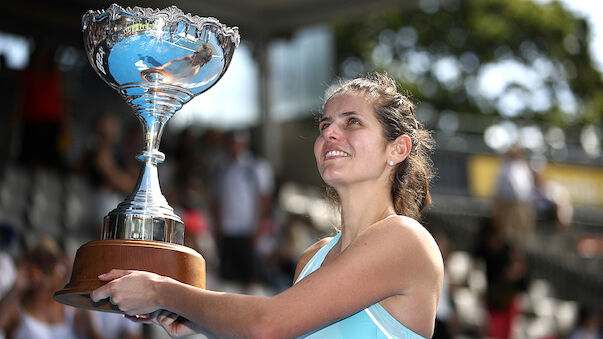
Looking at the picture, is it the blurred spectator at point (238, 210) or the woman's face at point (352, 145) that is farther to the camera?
the blurred spectator at point (238, 210)

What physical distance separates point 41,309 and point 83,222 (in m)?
3.52

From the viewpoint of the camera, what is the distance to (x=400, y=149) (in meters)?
2.25

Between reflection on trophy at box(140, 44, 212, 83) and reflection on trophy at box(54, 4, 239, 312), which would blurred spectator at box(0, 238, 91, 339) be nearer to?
reflection on trophy at box(54, 4, 239, 312)

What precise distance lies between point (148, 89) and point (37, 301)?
2975mm

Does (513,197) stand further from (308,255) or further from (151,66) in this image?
(151,66)

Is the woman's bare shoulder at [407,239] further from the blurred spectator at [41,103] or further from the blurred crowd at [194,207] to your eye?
the blurred spectator at [41,103]

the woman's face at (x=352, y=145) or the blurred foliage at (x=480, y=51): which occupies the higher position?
the blurred foliage at (x=480, y=51)

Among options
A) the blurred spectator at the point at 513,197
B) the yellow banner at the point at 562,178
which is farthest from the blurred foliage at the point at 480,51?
the blurred spectator at the point at 513,197

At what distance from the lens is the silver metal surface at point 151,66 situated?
225 centimetres

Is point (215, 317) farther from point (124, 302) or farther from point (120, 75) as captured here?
point (120, 75)

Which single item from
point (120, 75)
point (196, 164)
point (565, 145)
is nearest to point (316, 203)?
point (196, 164)

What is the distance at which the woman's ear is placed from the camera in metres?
2.24

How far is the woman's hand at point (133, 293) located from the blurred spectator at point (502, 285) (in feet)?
22.3

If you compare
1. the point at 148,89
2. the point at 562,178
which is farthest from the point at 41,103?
the point at 562,178
